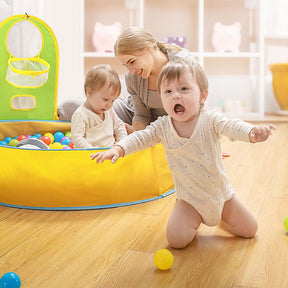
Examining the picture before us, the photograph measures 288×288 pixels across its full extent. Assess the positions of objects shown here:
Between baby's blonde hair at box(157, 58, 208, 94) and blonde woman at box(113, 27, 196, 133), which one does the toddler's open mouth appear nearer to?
baby's blonde hair at box(157, 58, 208, 94)

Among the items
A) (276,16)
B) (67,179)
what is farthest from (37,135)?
(276,16)

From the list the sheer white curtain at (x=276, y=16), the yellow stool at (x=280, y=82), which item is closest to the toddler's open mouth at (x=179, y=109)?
the yellow stool at (x=280, y=82)

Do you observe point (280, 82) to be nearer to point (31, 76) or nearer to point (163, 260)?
point (31, 76)

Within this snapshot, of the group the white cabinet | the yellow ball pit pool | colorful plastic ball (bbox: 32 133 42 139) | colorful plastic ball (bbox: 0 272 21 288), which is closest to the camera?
colorful plastic ball (bbox: 0 272 21 288)

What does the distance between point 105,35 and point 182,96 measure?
2.86 metres

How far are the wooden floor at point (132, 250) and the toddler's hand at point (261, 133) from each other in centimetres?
30

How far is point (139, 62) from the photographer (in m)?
1.67

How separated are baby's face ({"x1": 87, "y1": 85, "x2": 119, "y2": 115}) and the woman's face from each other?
0.13 m

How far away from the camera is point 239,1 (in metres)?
4.10

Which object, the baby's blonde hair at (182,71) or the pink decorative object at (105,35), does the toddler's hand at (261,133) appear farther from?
the pink decorative object at (105,35)

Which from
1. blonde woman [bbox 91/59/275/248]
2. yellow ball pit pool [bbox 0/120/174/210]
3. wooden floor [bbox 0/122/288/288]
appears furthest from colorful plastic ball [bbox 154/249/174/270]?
yellow ball pit pool [bbox 0/120/174/210]

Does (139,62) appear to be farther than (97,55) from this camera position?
No

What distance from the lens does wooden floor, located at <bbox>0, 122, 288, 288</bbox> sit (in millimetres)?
1046

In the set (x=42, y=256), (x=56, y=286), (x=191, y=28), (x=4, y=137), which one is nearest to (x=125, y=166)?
(x=42, y=256)
